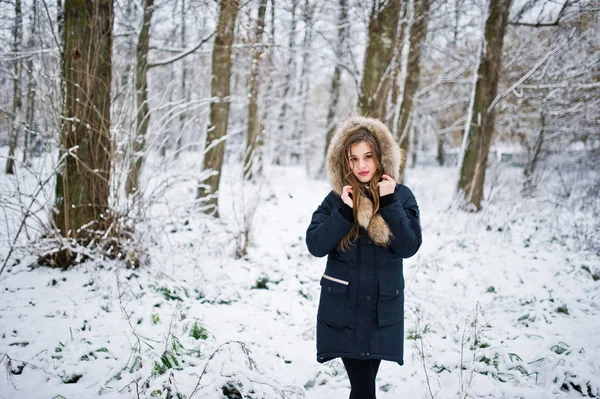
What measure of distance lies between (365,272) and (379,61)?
18.6ft

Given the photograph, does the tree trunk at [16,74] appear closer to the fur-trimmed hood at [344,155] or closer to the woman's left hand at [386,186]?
the fur-trimmed hood at [344,155]

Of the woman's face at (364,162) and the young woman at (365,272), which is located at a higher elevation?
the woman's face at (364,162)

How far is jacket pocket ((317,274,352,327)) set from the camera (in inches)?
69.9

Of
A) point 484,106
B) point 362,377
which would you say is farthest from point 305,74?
point 362,377

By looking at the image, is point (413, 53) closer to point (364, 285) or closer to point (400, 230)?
point (400, 230)

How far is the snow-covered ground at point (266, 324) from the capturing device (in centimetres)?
235

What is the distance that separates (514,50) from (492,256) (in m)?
6.69

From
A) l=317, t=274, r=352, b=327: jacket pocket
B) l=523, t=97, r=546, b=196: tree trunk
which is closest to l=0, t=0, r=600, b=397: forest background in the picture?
l=523, t=97, r=546, b=196: tree trunk

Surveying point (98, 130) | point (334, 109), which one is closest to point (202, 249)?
point (98, 130)

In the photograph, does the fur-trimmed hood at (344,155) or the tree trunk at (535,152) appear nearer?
the fur-trimmed hood at (344,155)

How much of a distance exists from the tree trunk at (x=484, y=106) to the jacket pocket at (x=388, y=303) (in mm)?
6200

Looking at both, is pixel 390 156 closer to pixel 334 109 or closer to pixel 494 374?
pixel 494 374

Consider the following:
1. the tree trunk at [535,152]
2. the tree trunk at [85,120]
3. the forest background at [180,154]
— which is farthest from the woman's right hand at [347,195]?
the tree trunk at [535,152]

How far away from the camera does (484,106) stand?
7.66 m
